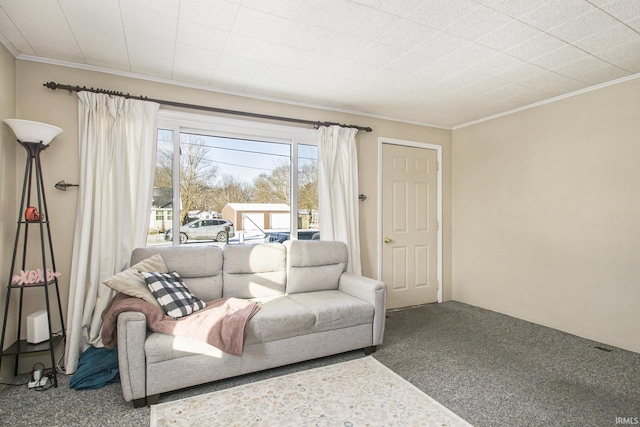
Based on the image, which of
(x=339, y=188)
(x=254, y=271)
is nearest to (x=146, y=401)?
(x=254, y=271)

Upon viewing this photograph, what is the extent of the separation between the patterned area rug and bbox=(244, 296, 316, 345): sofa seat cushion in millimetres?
314

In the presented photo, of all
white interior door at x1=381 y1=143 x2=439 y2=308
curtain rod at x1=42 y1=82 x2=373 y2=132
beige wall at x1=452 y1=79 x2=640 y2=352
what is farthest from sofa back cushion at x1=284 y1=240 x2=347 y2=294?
beige wall at x1=452 y1=79 x2=640 y2=352

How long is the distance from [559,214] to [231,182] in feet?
11.4

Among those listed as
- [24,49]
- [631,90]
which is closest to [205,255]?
[24,49]

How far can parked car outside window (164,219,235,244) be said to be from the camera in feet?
10.6

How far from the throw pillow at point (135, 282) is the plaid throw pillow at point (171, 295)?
4cm

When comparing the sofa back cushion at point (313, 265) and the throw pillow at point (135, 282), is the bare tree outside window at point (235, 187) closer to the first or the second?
the sofa back cushion at point (313, 265)

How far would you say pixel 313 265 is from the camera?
3.28 metres

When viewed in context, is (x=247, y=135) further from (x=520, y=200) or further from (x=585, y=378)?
(x=585, y=378)

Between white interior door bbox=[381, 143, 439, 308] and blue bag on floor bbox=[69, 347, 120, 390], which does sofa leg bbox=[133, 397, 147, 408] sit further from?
white interior door bbox=[381, 143, 439, 308]

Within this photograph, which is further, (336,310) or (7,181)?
(336,310)

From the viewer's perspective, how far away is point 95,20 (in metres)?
2.13

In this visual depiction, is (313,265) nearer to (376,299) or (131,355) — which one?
(376,299)

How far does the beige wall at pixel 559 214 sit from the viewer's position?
2.95 m
